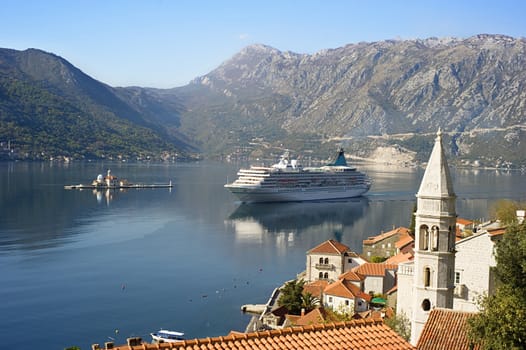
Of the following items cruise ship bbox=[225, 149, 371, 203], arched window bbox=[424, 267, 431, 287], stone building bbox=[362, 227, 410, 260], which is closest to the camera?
arched window bbox=[424, 267, 431, 287]

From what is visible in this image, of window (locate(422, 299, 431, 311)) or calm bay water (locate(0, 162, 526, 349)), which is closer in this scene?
window (locate(422, 299, 431, 311))

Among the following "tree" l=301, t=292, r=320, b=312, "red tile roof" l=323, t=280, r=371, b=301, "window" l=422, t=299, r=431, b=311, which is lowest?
"tree" l=301, t=292, r=320, b=312

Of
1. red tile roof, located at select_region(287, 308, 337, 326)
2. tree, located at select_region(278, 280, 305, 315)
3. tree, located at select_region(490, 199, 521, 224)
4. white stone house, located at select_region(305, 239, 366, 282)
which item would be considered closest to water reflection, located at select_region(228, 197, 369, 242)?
tree, located at select_region(490, 199, 521, 224)

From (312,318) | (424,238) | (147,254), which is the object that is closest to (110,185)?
(147,254)

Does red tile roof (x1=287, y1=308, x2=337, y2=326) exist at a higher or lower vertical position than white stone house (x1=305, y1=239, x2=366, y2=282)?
lower

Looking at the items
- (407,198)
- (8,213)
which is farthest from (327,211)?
(8,213)

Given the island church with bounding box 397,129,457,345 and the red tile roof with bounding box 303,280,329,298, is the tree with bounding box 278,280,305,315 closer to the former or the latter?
the red tile roof with bounding box 303,280,329,298
